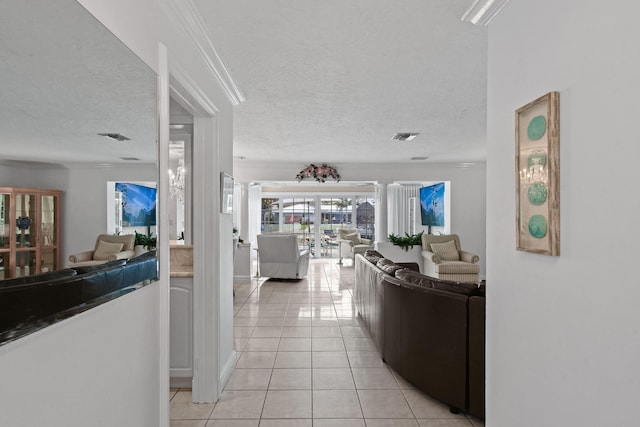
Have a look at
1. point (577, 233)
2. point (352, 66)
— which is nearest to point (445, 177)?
point (352, 66)

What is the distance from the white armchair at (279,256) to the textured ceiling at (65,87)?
18.9ft

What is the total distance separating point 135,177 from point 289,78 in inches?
72.6

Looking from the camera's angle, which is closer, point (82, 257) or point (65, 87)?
point (65, 87)

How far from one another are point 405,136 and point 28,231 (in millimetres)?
4755

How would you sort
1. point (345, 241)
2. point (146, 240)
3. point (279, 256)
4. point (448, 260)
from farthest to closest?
1. point (345, 241)
2. point (279, 256)
3. point (448, 260)
4. point (146, 240)

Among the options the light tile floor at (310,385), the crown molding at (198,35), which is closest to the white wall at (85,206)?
the crown molding at (198,35)

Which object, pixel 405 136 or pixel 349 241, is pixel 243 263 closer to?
pixel 349 241

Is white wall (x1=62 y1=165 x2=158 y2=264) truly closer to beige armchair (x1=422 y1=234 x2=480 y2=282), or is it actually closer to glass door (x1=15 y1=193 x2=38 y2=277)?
glass door (x1=15 y1=193 x2=38 y2=277)

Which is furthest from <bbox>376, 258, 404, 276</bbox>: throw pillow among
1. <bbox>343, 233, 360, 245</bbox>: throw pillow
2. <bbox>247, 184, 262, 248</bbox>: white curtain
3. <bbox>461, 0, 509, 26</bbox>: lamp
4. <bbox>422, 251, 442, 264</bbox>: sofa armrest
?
<bbox>343, 233, 360, 245</bbox>: throw pillow

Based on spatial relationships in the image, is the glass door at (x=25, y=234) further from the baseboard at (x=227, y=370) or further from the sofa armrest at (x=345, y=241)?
the sofa armrest at (x=345, y=241)

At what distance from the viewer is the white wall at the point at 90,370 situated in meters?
0.96

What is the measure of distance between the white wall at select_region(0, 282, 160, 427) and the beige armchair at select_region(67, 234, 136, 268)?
16cm

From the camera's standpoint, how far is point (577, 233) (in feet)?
4.16

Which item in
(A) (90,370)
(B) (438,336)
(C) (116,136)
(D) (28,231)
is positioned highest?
(C) (116,136)
